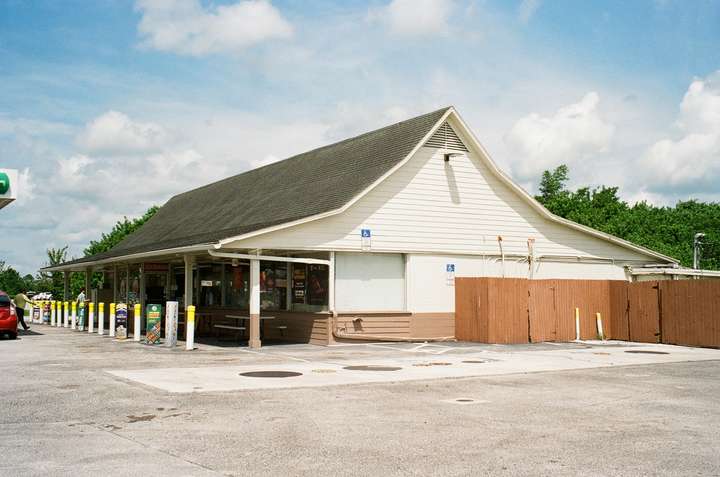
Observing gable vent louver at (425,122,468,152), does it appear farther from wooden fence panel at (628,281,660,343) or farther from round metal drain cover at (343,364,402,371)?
round metal drain cover at (343,364,402,371)

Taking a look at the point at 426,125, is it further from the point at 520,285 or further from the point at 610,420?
the point at 610,420

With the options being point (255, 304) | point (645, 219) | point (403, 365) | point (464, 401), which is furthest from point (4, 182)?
point (645, 219)

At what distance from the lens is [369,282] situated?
23.3 meters

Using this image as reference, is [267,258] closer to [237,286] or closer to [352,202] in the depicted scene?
[352,202]

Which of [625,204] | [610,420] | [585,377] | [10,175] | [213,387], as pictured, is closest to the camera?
[610,420]

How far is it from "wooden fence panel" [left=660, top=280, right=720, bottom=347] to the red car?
808 inches

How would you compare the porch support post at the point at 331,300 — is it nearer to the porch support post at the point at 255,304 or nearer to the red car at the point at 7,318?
the porch support post at the point at 255,304

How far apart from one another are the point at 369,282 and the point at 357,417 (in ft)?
44.5

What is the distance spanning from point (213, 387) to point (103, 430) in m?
3.59

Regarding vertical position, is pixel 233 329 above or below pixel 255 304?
below

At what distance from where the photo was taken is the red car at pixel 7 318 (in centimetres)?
2445

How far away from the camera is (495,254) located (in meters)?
25.7

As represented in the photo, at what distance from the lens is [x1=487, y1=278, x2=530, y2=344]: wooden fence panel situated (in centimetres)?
2280

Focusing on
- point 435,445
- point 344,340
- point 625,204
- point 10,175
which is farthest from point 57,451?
point 625,204
